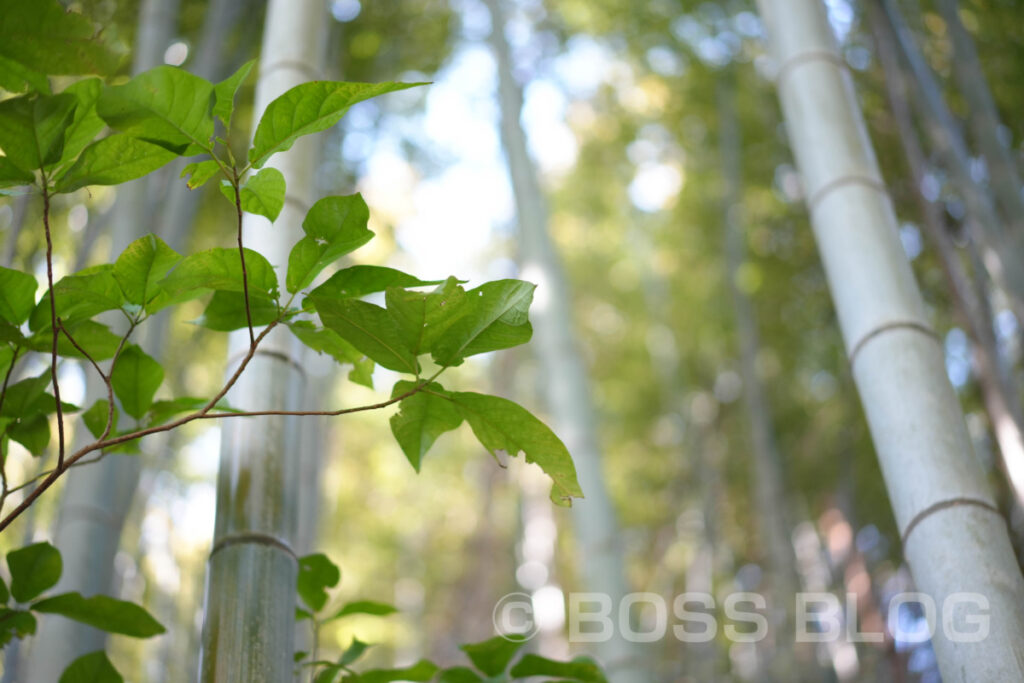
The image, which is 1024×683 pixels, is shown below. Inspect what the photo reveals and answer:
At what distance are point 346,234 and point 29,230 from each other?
1.87 metres

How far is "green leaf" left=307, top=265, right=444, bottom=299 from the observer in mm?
723

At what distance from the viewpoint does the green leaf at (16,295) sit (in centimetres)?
72

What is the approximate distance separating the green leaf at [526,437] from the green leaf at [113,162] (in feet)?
0.98

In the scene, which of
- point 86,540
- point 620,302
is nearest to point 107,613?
point 86,540

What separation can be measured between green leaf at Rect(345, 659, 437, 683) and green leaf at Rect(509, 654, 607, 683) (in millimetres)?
83

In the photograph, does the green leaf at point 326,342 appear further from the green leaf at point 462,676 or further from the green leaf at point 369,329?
the green leaf at point 462,676

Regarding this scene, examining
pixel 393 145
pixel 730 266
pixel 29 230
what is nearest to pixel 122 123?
pixel 29 230

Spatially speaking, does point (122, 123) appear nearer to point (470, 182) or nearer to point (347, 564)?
point (470, 182)

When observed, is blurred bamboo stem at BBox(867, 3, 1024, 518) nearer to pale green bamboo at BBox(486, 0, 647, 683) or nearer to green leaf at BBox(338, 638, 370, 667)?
pale green bamboo at BBox(486, 0, 647, 683)

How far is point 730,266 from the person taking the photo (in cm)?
453

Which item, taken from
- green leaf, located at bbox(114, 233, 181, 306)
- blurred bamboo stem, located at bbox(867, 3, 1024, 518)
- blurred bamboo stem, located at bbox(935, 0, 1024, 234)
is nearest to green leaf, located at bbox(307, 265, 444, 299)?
green leaf, located at bbox(114, 233, 181, 306)

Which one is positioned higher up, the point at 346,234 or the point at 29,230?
the point at 29,230

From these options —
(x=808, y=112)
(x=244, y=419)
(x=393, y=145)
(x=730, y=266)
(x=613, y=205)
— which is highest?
(x=613, y=205)

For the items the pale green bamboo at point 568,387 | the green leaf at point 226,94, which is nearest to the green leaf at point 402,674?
the green leaf at point 226,94
